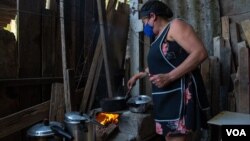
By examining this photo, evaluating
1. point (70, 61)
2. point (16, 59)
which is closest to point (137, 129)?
point (70, 61)

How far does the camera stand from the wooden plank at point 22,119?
9.69ft

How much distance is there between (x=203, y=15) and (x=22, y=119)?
10.4 ft

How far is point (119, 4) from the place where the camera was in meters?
4.87

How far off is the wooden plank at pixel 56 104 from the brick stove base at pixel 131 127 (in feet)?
2.22

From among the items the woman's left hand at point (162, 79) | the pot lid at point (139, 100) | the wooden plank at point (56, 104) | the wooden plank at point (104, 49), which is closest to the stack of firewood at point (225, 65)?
the pot lid at point (139, 100)

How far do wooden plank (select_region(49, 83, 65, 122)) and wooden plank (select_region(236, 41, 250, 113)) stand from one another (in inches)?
94.8

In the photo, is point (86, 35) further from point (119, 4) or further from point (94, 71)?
point (119, 4)

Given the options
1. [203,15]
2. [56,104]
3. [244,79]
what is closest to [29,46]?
[56,104]

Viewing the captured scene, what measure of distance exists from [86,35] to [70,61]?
555 mm

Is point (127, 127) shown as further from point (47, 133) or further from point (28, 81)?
point (28, 81)

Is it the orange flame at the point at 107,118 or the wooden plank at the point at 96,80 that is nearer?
the orange flame at the point at 107,118

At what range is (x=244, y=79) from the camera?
3.67 m

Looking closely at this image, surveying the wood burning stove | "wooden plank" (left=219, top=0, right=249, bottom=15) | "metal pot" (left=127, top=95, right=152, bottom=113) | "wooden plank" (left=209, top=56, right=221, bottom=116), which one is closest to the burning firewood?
the wood burning stove

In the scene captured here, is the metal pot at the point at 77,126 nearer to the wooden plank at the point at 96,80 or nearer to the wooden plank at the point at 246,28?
the wooden plank at the point at 96,80
